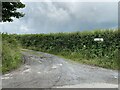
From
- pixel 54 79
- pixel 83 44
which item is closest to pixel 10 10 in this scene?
pixel 83 44

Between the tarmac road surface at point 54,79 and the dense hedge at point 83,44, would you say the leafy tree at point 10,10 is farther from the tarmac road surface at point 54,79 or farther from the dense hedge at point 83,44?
the tarmac road surface at point 54,79

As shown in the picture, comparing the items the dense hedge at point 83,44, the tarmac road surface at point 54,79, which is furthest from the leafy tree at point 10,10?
the tarmac road surface at point 54,79

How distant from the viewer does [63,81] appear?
9680 mm

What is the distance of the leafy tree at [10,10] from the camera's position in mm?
15984

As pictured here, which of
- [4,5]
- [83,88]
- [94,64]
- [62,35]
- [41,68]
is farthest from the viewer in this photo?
[62,35]

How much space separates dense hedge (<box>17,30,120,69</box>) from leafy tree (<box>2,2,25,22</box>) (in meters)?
4.15

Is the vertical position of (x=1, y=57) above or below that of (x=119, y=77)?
above

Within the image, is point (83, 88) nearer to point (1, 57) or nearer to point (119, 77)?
point (119, 77)

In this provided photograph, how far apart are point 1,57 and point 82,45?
699 centimetres

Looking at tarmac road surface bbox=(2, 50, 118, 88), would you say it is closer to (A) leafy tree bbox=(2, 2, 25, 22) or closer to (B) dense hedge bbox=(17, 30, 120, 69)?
(B) dense hedge bbox=(17, 30, 120, 69)

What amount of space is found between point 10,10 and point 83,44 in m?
5.64

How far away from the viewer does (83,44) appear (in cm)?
1817

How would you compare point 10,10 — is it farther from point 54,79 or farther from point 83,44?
point 54,79

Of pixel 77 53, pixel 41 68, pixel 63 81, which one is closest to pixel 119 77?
pixel 63 81
